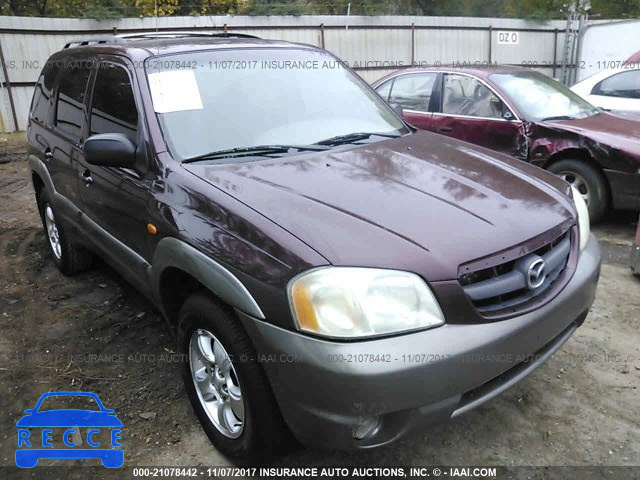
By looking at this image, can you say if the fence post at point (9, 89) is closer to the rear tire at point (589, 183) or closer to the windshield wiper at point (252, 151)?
the windshield wiper at point (252, 151)

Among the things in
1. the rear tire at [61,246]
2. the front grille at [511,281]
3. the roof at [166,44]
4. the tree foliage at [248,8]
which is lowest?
the rear tire at [61,246]

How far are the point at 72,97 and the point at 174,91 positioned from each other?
138 cm

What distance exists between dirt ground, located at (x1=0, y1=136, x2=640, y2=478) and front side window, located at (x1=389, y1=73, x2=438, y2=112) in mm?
2809

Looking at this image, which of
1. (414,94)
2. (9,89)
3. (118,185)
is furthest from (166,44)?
(9,89)

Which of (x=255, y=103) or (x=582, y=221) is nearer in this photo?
(x=582, y=221)

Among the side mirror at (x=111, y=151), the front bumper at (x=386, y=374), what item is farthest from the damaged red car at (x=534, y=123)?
the side mirror at (x=111, y=151)

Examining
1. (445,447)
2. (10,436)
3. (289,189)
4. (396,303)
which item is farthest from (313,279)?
(10,436)

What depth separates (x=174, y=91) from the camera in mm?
2836

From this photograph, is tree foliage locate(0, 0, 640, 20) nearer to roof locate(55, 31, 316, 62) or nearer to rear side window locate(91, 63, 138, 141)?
roof locate(55, 31, 316, 62)

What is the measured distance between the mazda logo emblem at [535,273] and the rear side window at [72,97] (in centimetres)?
291

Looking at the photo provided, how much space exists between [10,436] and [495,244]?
8.28ft

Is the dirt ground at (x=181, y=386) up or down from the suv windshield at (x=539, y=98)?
down

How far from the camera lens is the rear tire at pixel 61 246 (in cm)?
424

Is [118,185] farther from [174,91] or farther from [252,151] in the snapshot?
[252,151]
